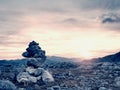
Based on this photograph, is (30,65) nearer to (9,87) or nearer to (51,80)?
(51,80)

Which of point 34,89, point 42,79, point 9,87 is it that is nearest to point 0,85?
point 9,87

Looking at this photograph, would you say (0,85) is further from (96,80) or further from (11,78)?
(96,80)

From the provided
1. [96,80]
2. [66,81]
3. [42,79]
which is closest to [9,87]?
[42,79]

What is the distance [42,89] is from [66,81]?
106 feet

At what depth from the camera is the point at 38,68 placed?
192 m

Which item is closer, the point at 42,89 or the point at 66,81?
the point at 42,89

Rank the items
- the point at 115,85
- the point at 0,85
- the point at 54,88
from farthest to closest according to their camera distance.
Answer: the point at 115,85 < the point at 54,88 < the point at 0,85

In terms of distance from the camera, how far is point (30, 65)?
19400 centimetres

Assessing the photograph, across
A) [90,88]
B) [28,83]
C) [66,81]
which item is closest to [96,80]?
[66,81]

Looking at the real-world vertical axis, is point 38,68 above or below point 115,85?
above

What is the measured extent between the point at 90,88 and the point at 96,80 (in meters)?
31.2

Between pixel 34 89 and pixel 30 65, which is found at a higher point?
pixel 30 65

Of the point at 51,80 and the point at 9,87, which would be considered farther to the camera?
the point at 51,80

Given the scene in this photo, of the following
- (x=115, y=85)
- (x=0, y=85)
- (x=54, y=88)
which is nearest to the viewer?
(x=0, y=85)
